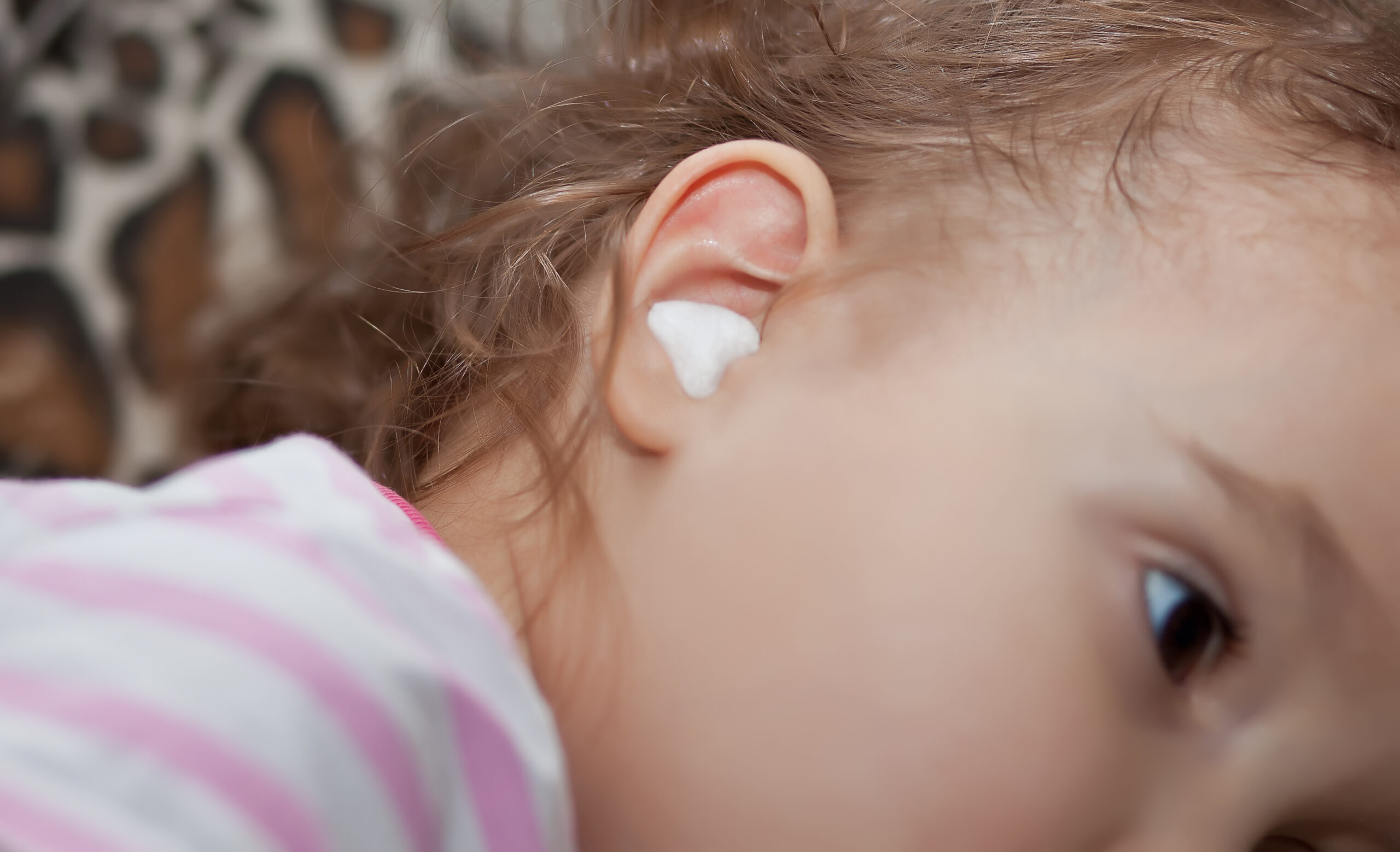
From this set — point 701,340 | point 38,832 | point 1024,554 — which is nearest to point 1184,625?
point 1024,554

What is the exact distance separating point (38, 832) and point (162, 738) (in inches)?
2.3

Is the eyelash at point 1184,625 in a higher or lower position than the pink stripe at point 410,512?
higher

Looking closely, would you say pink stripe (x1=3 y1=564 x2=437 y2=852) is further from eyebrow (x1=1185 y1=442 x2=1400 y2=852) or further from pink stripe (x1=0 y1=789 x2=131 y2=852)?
eyebrow (x1=1185 y1=442 x2=1400 y2=852)

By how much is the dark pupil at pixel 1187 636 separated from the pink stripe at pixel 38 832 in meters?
0.55

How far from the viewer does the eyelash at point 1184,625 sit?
0.67 m

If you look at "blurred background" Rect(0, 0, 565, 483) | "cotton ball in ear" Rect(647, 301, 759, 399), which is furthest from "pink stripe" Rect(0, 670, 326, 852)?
"blurred background" Rect(0, 0, 565, 483)

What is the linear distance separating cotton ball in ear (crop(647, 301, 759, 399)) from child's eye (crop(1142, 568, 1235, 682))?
273mm

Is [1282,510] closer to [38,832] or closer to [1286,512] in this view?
[1286,512]

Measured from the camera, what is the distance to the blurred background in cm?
109

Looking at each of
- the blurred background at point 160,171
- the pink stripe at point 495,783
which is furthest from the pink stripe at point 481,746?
the blurred background at point 160,171

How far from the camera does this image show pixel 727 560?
0.68 meters

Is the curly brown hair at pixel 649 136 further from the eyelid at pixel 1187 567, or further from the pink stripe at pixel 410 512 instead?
the eyelid at pixel 1187 567

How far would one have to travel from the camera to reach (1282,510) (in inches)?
25.9

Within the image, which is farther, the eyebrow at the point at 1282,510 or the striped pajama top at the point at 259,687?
the eyebrow at the point at 1282,510
